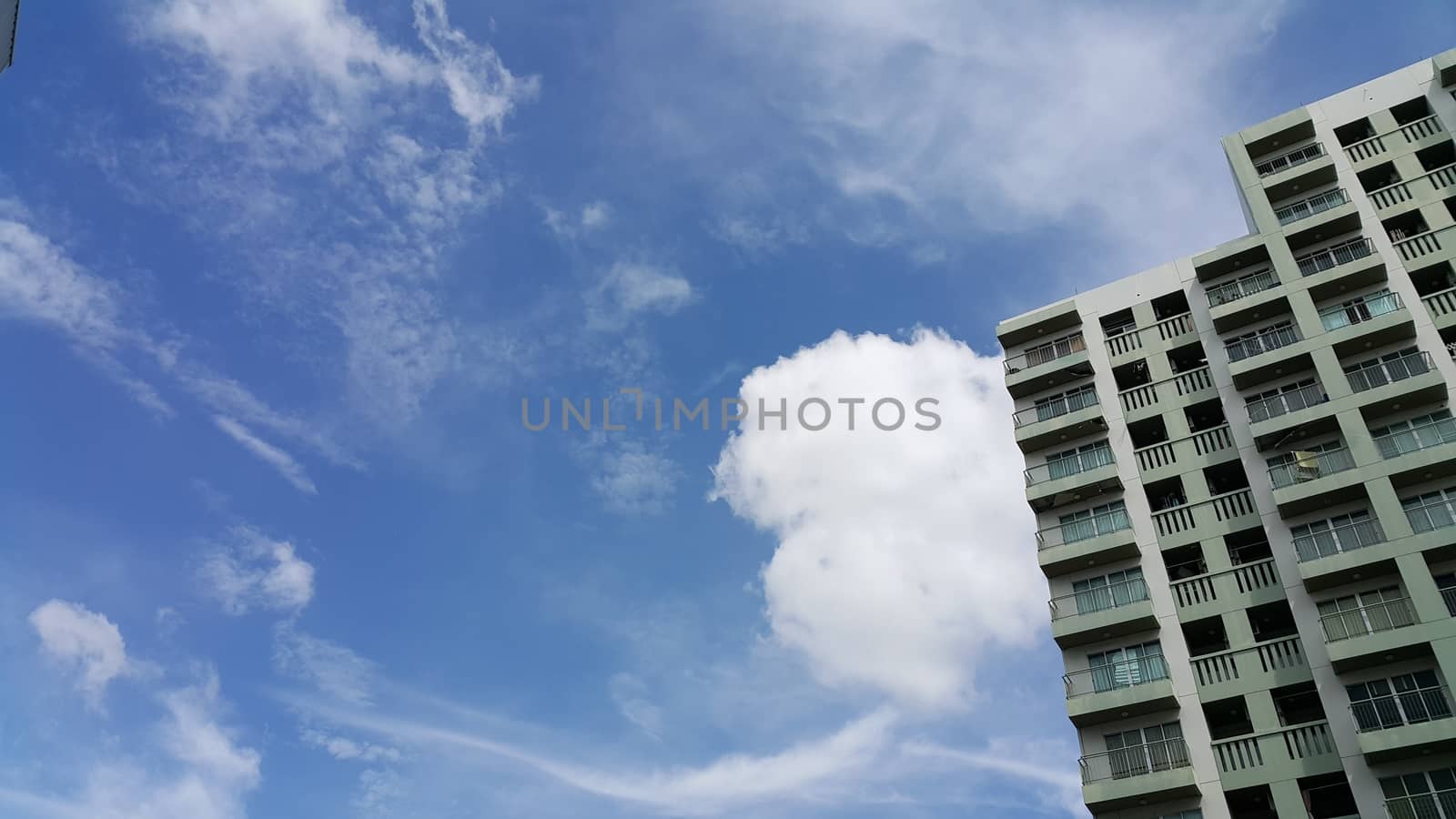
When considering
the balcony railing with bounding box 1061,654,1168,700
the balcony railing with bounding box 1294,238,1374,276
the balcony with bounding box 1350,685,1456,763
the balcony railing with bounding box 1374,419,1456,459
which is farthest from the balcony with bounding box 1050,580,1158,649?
the balcony railing with bounding box 1294,238,1374,276

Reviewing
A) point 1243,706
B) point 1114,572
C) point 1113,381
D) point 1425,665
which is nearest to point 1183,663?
point 1243,706

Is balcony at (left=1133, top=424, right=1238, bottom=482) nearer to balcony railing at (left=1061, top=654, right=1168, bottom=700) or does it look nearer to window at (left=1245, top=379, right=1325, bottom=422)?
window at (left=1245, top=379, right=1325, bottom=422)

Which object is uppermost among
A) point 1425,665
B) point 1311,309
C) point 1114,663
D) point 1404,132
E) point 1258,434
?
point 1404,132

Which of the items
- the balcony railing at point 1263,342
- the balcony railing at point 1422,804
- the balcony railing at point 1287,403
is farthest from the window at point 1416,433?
the balcony railing at point 1422,804

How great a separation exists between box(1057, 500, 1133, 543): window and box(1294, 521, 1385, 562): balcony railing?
6716 mm

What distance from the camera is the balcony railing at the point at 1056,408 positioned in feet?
156

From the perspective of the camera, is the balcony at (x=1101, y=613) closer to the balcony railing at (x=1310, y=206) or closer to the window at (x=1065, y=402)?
the window at (x=1065, y=402)

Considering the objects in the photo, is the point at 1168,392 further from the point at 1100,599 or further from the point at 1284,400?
the point at 1100,599

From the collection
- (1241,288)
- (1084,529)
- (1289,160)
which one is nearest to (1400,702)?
(1084,529)

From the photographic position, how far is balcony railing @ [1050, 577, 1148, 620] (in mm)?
41156

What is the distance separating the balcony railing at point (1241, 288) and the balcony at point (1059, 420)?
682 centimetres

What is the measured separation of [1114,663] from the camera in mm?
40219

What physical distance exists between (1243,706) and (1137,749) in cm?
416

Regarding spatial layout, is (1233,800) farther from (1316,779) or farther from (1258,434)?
(1258,434)
